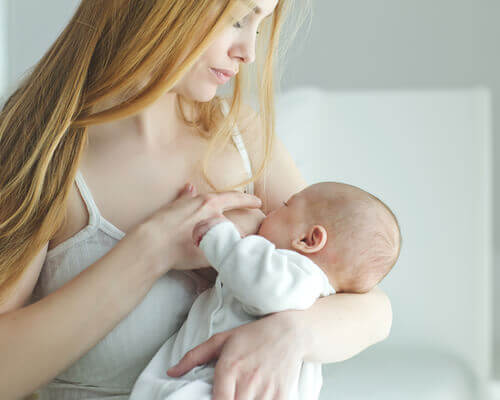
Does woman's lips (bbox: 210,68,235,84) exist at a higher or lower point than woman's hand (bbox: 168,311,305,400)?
higher

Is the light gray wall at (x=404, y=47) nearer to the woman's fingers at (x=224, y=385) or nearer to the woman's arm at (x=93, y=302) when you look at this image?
the woman's arm at (x=93, y=302)

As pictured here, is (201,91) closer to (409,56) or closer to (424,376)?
(424,376)

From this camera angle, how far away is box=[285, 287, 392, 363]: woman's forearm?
0.91m

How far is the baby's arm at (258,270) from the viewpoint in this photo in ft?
2.86

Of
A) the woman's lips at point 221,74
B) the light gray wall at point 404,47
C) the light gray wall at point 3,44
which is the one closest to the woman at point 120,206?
the woman's lips at point 221,74

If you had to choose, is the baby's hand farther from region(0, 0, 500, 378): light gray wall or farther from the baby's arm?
region(0, 0, 500, 378): light gray wall

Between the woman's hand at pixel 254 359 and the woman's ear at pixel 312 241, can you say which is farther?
the woman's ear at pixel 312 241

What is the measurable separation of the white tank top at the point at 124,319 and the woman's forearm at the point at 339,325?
0.85 feet

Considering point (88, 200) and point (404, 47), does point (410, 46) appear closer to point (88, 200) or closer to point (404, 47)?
point (404, 47)

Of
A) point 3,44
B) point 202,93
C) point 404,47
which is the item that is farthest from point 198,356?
point 3,44

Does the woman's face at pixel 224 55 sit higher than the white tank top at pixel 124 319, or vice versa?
the woman's face at pixel 224 55

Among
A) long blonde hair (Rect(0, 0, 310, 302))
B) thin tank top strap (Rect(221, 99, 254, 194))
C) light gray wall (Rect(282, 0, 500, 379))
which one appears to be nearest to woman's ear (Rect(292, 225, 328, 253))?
thin tank top strap (Rect(221, 99, 254, 194))

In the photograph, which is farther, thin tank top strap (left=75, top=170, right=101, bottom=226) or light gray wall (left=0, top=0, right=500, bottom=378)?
light gray wall (left=0, top=0, right=500, bottom=378)

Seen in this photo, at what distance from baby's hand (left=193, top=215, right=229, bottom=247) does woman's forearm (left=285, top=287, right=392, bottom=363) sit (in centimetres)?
19
